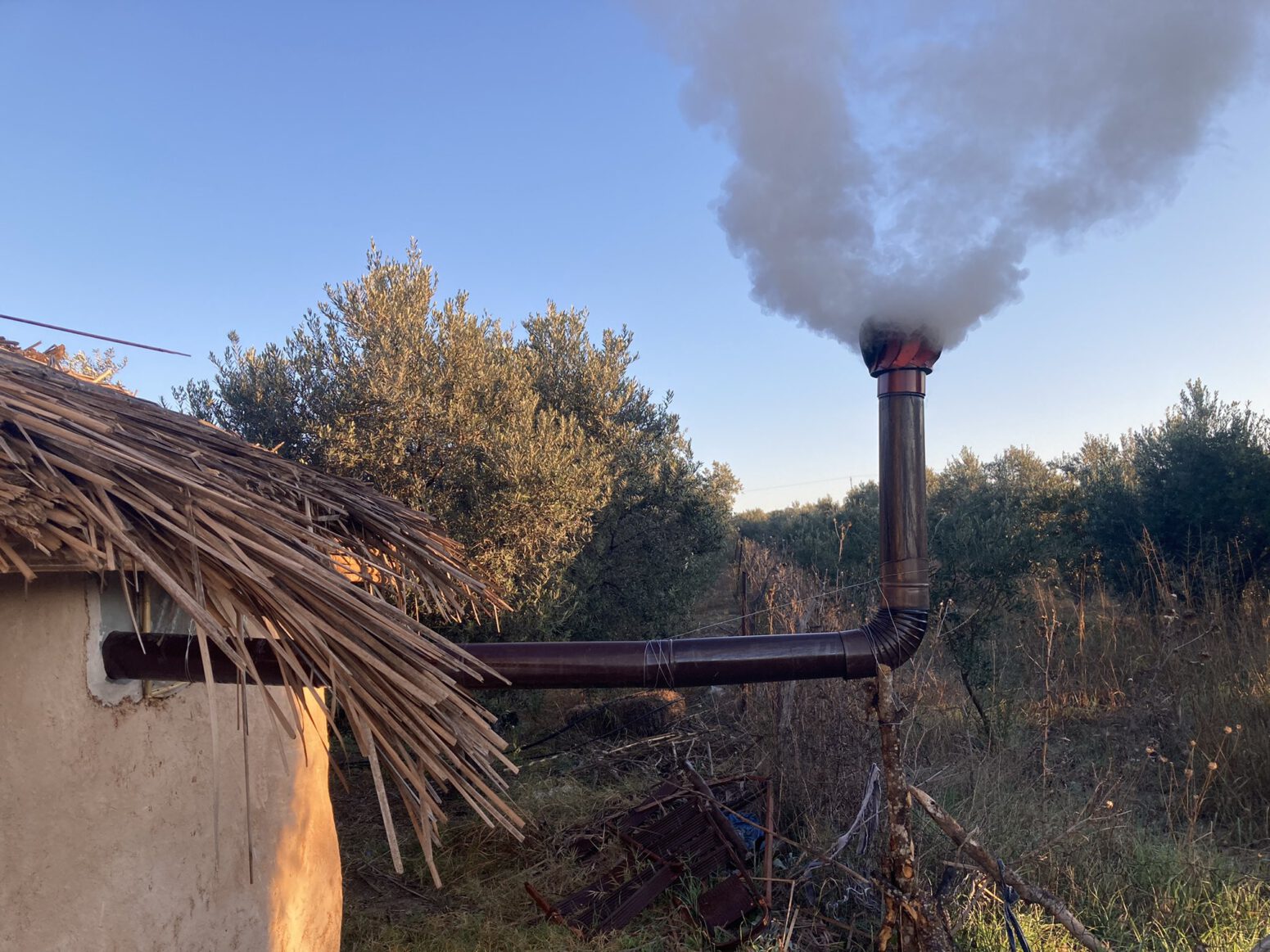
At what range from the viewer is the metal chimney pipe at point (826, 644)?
2861 mm

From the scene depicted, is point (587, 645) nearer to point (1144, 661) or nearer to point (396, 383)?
point (396, 383)

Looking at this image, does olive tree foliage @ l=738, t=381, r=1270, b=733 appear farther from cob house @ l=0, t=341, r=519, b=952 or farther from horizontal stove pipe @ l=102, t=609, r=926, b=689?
cob house @ l=0, t=341, r=519, b=952

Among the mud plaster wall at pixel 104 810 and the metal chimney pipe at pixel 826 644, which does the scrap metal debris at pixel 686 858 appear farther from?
the mud plaster wall at pixel 104 810

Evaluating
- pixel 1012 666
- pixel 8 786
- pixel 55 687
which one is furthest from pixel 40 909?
pixel 1012 666

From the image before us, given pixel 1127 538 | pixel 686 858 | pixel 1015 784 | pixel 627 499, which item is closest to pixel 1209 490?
pixel 1127 538

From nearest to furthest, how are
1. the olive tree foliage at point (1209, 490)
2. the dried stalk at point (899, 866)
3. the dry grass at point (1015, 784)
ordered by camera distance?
the dried stalk at point (899, 866), the dry grass at point (1015, 784), the olive tree foliage at point (1209, 490)

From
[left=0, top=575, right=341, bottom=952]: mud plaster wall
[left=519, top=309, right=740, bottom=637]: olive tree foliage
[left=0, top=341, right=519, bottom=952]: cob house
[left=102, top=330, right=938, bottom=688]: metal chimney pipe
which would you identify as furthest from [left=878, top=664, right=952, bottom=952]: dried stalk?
[left=519, top=309, right=740, bottom=637]: olive tree foliage

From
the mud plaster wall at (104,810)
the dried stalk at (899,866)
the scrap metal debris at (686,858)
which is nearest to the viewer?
the mud plaster wall at (104,810)

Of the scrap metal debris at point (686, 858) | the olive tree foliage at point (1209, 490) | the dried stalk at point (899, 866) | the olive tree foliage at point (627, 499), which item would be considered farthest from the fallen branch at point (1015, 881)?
the olive tree foliage at point (1209, 490)

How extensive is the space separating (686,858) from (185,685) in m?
3.30

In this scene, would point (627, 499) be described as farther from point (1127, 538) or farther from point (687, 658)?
point (1127, 538)

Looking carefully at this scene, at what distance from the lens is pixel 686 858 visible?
16.3ft

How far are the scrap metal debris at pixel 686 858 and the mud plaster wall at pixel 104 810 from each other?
2.12m

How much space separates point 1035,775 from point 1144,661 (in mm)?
2722
